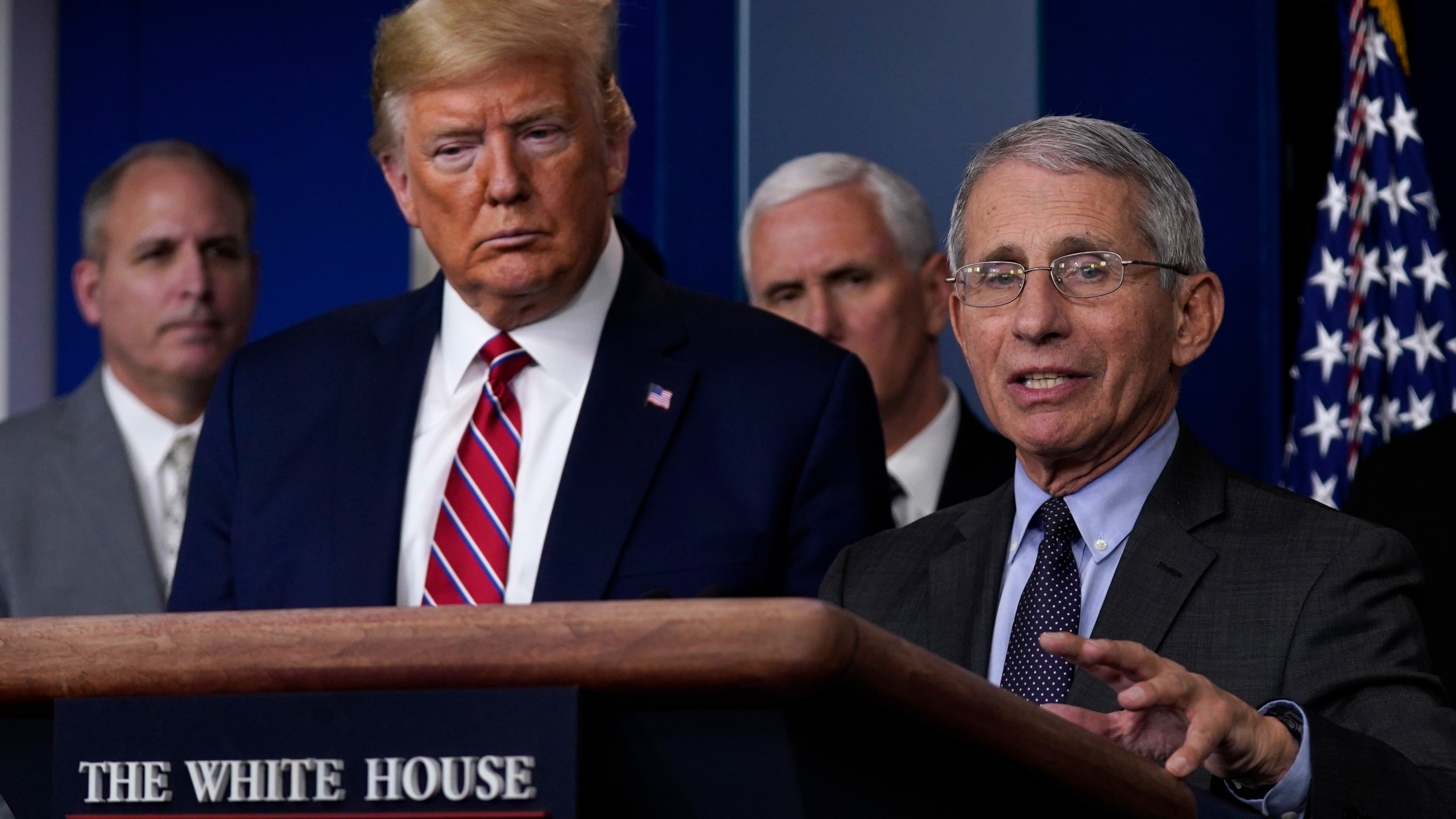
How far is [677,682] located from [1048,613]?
3.52 feet

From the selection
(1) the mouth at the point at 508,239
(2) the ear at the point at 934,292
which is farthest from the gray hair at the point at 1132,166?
(2) the ear at the point at 934,292

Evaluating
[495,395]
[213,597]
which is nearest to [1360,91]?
[495,395]

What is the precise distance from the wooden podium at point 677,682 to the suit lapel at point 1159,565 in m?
0.78

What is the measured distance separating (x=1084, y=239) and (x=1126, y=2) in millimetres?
2152

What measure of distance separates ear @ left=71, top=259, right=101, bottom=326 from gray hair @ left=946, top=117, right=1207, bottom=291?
2.53 meters

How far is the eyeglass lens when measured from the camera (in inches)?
81.7

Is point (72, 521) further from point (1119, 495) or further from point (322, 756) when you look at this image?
point (322, 756)

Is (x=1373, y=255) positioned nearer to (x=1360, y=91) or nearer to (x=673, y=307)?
(x=1360, y=91)

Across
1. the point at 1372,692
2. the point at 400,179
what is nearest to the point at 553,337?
the point at 400,179

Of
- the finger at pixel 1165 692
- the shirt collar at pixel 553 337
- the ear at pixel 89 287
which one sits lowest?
the finger at pixel 1165 692

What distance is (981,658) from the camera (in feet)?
6.75

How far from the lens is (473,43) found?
8.03 ft

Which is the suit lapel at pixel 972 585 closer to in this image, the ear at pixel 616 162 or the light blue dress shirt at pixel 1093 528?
the light blue dress shirt at pixel 1093 528

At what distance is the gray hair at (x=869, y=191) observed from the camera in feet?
12.5
